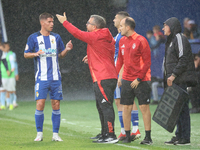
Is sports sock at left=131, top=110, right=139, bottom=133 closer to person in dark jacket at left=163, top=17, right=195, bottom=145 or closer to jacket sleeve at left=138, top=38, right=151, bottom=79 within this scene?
person in dark jacket at left=163, top=17, right=195, bottom=145

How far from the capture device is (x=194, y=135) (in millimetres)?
6355

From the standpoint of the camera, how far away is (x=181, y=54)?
5.27 meters

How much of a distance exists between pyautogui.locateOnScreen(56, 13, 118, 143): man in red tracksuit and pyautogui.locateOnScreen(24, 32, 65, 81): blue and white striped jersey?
2.12ft

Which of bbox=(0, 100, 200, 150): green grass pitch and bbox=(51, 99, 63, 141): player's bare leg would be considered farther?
bbox=(51, 99, 63, 141): player's bare leg

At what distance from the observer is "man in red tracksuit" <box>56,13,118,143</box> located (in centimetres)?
513

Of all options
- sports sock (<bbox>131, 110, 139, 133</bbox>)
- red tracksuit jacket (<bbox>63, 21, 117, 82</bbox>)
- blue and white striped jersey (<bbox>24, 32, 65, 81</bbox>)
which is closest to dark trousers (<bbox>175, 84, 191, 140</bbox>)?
sports sock (<bbox>131, 110, 139, 133</bbox>)

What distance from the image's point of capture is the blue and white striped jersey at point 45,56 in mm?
5625

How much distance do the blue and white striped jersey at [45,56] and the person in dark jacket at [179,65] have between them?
71.5 inches

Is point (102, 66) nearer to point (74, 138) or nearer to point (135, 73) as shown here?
point (135, 73)

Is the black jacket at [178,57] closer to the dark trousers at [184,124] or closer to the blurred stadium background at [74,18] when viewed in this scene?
the dark trousers at [184,124]

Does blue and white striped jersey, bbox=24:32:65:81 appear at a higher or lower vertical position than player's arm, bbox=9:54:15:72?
lower

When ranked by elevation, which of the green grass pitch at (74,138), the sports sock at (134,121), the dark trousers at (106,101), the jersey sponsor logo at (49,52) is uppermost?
the jersey sponsor logo at (49,52)

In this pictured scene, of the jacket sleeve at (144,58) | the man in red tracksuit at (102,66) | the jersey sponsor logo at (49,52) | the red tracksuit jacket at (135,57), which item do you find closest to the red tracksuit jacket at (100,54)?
the man in red tracksuit at (102,66)

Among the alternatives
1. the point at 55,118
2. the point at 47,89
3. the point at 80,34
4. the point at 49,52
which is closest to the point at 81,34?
the point at 80,34
